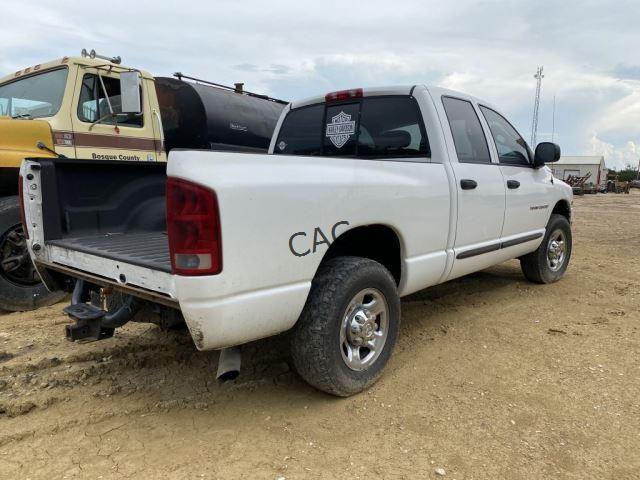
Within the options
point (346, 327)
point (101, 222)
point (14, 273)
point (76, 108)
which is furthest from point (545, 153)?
point (14, 273)

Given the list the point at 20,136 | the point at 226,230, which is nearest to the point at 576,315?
the point at 226,230

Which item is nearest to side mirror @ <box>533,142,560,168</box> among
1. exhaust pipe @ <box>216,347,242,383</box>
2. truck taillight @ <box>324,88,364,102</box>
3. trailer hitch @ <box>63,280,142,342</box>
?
Answer: truck taillight @ <box>324,88,364,102</box>

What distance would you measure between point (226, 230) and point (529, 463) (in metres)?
1.86

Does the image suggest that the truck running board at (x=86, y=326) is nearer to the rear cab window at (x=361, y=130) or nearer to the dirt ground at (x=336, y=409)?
the dirt ground at (x=336, y=409)

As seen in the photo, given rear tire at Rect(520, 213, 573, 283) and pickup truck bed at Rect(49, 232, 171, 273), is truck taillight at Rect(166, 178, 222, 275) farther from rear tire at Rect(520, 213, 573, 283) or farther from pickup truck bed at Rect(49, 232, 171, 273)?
rear tire at Rect(520, 213, 573, 283)

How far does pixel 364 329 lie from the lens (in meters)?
3.04

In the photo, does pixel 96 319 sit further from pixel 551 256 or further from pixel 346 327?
pixel 551 256

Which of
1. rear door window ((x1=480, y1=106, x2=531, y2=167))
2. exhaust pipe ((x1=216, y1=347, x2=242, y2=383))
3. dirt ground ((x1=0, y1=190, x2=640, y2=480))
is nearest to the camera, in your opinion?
dirt ground ((x1=0, y1=190, x2=640, y2=480))

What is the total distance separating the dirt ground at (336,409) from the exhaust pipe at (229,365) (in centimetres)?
35

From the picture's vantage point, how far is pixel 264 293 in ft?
8.01

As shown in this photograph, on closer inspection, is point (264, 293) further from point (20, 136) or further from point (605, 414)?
point (20, 136)

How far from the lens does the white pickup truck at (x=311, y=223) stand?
2279mm

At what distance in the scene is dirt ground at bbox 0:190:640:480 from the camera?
2.43 m

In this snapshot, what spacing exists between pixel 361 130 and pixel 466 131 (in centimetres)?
88
